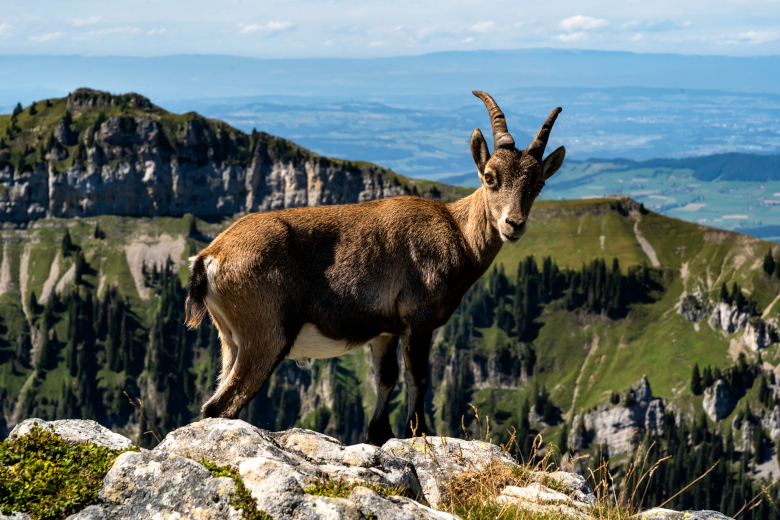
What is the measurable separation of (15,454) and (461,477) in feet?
25.3

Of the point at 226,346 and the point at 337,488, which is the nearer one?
the point at 337,488

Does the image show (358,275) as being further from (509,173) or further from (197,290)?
(509,173)

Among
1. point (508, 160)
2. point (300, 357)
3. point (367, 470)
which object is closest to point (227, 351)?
point (300, 357)

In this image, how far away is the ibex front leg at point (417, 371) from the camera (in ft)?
46.3

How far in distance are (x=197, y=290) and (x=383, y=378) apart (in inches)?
195

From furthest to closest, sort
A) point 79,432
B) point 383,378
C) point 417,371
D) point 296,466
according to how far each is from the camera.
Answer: point 383,378, point 417,371, point 79,432, point 296,466

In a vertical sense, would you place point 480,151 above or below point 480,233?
above

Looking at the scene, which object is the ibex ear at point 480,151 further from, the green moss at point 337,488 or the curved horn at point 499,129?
the green moss at point 337,488

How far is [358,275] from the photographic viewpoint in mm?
13883

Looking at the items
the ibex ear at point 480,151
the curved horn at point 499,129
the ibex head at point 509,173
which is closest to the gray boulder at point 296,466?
the ibex head at point 509,173

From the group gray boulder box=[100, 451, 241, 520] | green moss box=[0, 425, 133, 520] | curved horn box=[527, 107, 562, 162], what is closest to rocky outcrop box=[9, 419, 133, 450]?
green moss box=[0, 425, 133, 520]

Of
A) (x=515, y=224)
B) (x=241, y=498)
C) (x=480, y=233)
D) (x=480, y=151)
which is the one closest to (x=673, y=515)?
(x=515, y=224)

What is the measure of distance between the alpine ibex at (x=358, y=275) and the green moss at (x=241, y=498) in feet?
14.1

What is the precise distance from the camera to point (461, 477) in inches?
511
